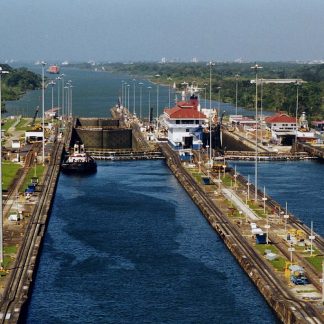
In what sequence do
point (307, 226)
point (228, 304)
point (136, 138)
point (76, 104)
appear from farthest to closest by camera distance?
point (76, 104) → point (136, 138) → point (307, 226) → point (228, 304)

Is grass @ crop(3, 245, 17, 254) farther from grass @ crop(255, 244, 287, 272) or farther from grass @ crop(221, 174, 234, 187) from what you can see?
grass @ crop(221, 174, 234, 187)

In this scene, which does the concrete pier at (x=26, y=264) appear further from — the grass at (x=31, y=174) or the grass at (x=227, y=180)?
the grass at (x=227, y=180)

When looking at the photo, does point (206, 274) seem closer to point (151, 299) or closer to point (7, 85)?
point (151, 299)

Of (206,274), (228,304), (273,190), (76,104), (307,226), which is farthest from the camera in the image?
(76,104)

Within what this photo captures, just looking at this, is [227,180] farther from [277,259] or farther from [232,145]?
[232,145]

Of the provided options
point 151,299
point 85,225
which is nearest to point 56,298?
point 151,299

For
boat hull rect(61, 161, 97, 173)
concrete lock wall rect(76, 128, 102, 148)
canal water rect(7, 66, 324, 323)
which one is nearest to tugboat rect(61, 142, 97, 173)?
boat hull rect(61, 161, 97, 173)

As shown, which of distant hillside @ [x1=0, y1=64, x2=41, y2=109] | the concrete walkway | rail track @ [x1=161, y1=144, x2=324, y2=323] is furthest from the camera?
distant hillside @ [x1=0, y1=64, x2=41, y2=109]
